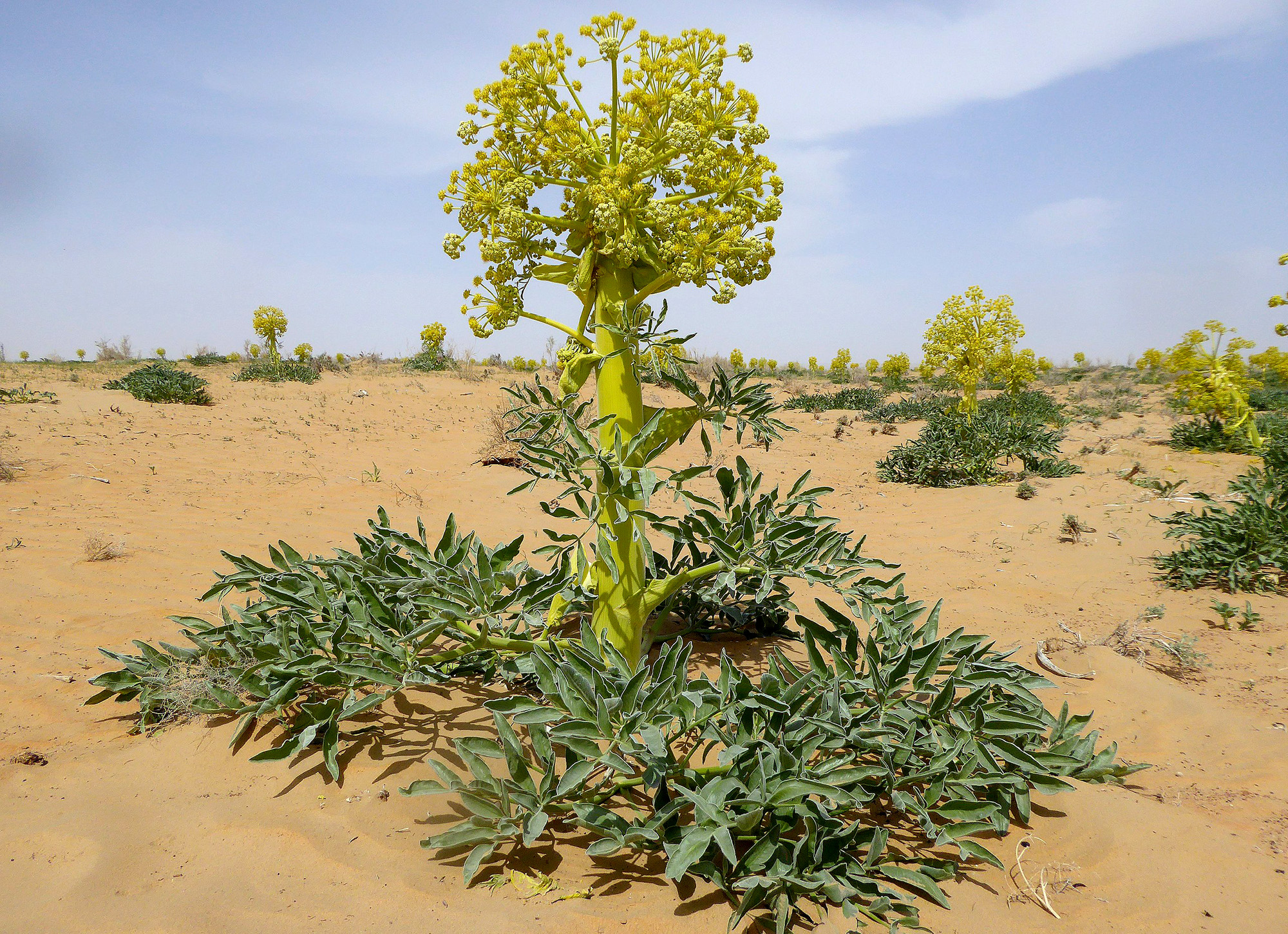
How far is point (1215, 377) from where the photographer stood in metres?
8.75

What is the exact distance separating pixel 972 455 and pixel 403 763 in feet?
28.5

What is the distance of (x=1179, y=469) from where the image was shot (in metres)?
8.26

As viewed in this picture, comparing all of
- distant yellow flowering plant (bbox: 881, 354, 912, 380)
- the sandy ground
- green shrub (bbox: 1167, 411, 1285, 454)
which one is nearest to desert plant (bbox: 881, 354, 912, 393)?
distant yellow flowering plant (bbox: 881, 354, 912, 380)

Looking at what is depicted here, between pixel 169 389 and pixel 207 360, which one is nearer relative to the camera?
pixel 169 389

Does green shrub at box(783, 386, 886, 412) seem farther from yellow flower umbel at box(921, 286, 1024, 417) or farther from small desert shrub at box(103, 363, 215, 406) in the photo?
small desert shrub at box(103, 363, 215, 406)

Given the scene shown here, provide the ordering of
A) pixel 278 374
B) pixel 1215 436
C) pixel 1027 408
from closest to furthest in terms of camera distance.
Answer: pixel 1215 436 → pixel 1027 408 → pixel 278 374

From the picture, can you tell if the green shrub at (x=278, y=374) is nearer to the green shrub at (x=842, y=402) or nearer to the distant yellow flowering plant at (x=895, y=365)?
the green shrub at (x=842, y=402)

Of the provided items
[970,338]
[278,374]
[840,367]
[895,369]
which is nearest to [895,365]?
[895,369]

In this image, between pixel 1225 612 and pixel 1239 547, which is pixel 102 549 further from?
pixel 1239 547

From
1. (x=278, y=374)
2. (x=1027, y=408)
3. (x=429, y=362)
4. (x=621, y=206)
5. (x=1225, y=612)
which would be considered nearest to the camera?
(x=621, y=206)

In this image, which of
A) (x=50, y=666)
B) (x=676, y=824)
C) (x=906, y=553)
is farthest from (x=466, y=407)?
(x=676, y=824)

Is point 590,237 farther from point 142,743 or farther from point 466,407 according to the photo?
point 466,407

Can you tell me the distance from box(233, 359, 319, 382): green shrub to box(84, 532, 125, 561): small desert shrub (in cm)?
1043

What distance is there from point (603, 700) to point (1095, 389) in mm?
25095
